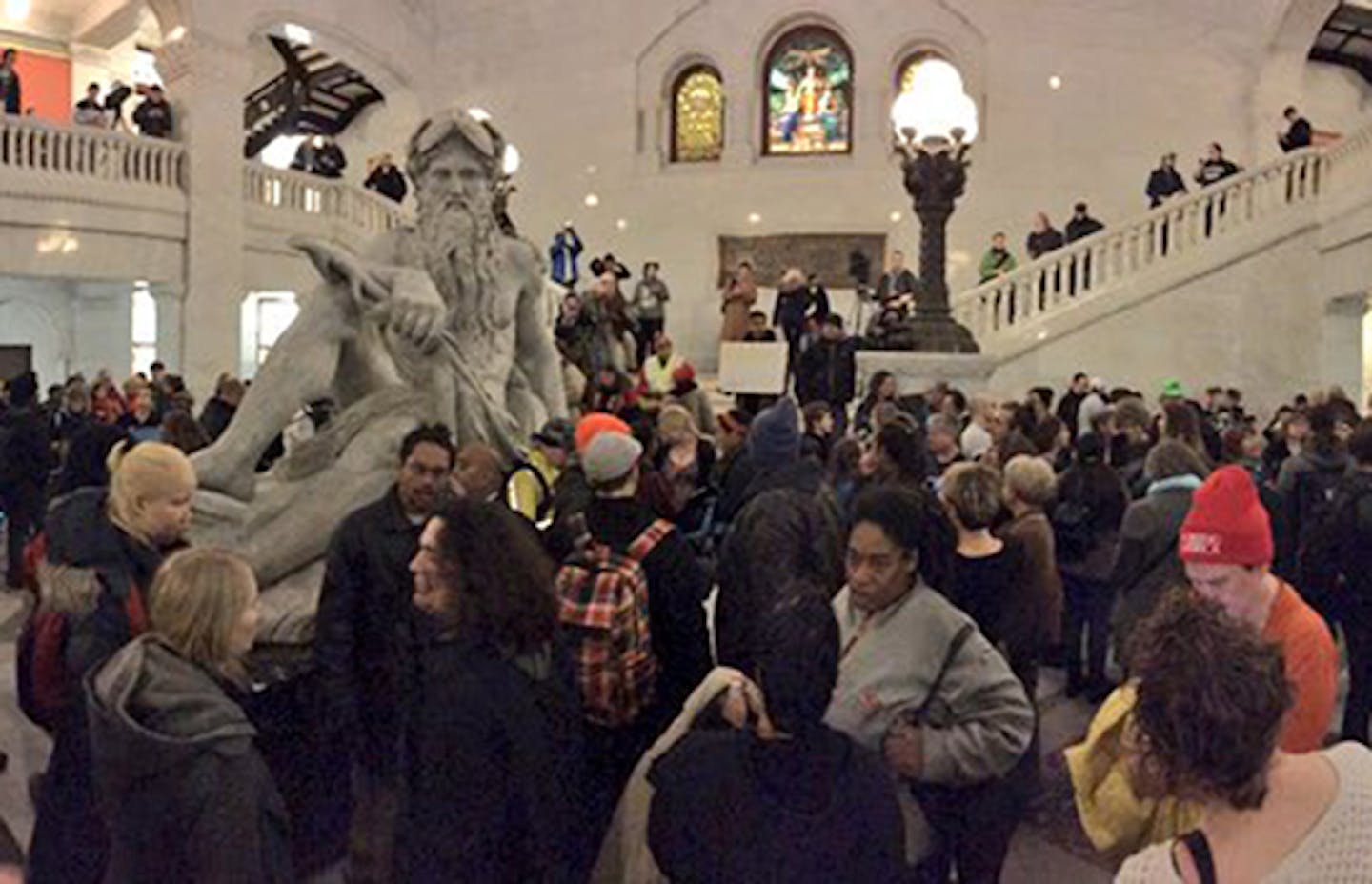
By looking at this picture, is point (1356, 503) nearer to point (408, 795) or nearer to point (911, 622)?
point (911, 622)

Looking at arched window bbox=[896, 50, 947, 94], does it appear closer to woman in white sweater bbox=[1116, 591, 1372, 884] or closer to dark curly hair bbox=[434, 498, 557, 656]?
dark curly hair bbox=[434, 498, 557, 656]

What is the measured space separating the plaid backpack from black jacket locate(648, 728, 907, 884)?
981 millimetres

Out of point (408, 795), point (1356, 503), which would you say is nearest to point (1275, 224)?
point (1356, 503)

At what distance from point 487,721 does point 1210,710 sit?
137cm

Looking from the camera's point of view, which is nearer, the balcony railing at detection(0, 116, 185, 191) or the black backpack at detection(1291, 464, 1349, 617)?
the black backpack at detection(1291, 464, 1349, 617)

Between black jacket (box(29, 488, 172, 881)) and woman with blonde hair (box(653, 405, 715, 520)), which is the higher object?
woman with blonde hair (box(653, 405, 715, 520))

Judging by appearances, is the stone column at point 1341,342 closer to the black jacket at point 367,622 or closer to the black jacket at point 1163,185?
the black jacket at point 1163,185

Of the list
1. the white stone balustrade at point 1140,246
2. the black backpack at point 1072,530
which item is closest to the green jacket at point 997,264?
the white stone balustrade at point 1140,246

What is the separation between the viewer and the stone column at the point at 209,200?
18984 millimetres

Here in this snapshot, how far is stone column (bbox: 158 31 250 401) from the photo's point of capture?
19.0m

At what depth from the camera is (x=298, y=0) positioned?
21.7 metres

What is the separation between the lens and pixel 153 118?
741 inches

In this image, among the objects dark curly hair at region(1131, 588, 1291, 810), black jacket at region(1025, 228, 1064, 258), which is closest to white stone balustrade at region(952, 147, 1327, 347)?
black jacket at region(1025, 228, 1064, 258)

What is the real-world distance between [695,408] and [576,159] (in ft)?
59.1
